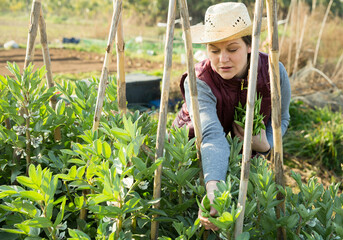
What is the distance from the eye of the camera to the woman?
1.25 meters

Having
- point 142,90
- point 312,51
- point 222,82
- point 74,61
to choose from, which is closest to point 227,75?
point 222,82

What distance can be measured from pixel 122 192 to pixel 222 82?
0.82 metres

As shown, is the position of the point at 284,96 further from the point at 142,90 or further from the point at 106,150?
the point at 142,90

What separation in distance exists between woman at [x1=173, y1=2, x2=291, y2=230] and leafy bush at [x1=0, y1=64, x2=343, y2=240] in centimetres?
6

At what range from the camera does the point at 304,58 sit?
7.09 metres

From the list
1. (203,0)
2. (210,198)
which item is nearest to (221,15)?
(210,198)

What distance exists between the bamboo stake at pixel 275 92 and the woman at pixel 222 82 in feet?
0.60

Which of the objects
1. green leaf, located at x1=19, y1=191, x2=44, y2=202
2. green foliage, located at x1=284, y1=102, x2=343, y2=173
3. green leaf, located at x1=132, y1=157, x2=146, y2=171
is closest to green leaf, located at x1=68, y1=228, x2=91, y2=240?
green leaf, located at x1=19, y1=191, x2=44, y2=202

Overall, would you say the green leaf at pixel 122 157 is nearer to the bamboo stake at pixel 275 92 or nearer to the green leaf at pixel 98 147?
the green leaf at pixel 98 147

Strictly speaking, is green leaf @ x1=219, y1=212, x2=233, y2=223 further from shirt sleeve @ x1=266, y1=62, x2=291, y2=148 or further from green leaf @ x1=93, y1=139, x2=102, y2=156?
shirt sleeve @ x1=266, y1=62, x2=291, y2=148

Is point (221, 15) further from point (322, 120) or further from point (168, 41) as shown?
point (322, 120)

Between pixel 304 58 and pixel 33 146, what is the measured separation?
6.59 metres

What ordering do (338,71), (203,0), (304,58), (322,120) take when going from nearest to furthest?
(322,120) < (338,71) < (304,58) < (203,0)

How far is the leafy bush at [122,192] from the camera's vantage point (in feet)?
3.26
